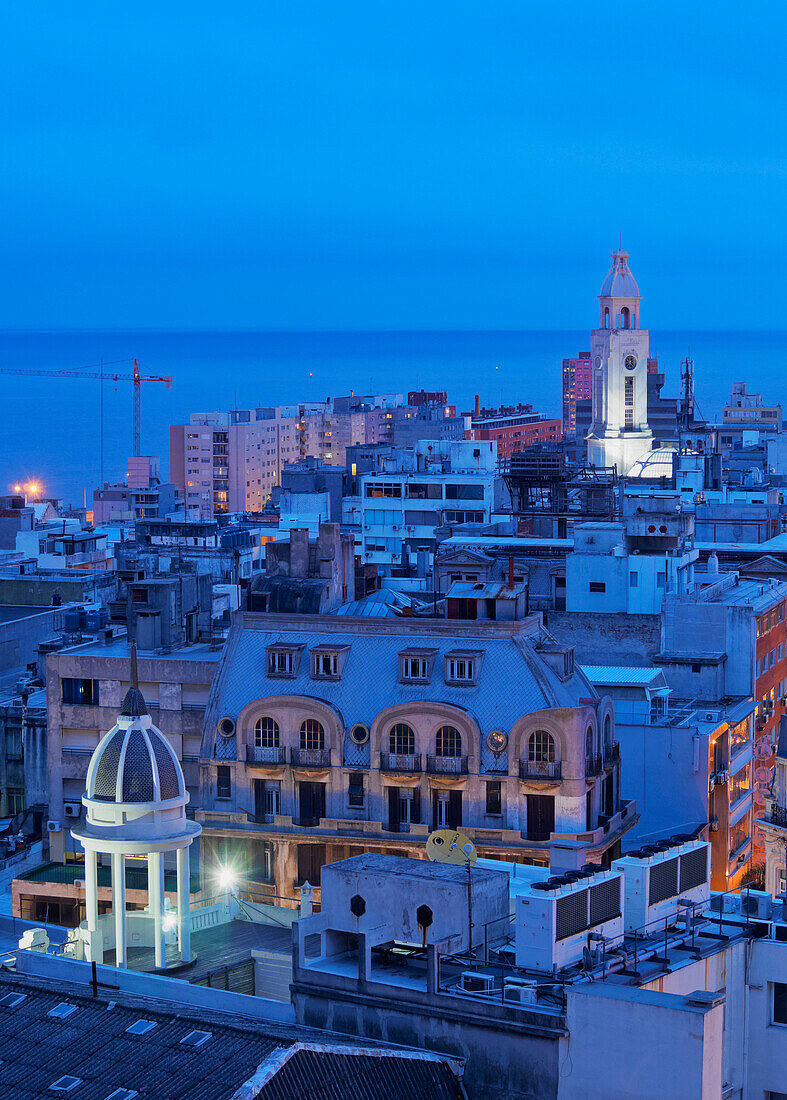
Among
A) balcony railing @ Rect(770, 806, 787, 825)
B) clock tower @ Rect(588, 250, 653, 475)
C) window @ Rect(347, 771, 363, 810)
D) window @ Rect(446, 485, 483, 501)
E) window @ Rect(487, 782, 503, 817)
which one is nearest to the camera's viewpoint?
balcony railing @ Rect(770, 806, 787, 825)

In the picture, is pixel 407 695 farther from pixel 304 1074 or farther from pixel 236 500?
pixel 236 500

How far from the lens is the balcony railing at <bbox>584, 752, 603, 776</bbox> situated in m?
46.9

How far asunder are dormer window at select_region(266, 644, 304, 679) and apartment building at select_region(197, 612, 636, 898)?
3 centimetres

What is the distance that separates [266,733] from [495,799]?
5.84 m

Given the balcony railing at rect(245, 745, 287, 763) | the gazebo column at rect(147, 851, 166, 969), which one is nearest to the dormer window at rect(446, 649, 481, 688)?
the balcony railing at rect(245, 745, 287, 763)

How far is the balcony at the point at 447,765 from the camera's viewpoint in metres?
47.2

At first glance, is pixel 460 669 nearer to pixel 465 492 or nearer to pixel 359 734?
pixel 359 734

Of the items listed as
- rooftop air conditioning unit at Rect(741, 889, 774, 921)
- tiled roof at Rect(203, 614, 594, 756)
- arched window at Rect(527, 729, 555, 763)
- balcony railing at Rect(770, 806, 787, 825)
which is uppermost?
tiled roof at Rect(203, 614, 594, 756)

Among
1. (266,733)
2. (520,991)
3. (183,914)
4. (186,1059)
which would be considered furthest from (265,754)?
(520,991)

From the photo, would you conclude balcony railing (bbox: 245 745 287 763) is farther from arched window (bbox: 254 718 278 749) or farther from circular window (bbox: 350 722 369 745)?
circular window (bbox: 350 722 369 745)

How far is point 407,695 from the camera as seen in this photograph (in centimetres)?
4800

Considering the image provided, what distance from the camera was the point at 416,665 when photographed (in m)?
48.1

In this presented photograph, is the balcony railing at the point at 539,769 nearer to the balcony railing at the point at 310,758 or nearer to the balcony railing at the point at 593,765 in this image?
the balcony railing at the point at 593,765

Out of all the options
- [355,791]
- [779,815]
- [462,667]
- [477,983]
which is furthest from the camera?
[355,791]
